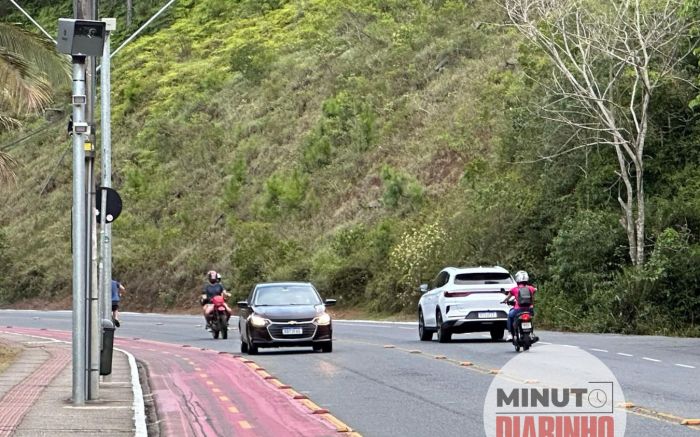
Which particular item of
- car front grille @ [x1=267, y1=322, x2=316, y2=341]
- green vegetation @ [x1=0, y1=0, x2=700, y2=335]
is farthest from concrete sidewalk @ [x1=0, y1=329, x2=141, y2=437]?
green vegetation @ [x1=0, y1=0, x2=700, y2=335]

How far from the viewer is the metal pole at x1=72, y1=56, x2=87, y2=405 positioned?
710 inches

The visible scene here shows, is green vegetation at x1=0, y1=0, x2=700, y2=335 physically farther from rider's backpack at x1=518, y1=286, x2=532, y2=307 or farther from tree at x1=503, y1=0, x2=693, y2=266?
rider's backpack at x1=518, y1=286, x2=532, y2=307

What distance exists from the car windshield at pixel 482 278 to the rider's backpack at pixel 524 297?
4380 mm

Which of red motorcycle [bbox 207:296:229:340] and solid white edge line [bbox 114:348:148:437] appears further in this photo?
red motorcycle [bbox 207:296:229:340]

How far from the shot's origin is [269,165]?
Answer: 6931cm

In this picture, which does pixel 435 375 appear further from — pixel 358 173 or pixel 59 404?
pixel 358 173

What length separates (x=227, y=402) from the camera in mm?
18328

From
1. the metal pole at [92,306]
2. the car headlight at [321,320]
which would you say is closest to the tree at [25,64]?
the car headlight at [321,320]

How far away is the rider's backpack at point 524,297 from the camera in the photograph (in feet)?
87.0

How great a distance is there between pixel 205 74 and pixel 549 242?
149ft

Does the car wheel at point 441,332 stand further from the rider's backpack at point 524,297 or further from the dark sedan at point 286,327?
the rider's backpack at point 524,297

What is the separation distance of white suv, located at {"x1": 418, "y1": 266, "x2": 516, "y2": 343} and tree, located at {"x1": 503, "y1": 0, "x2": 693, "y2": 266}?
6.80 metres

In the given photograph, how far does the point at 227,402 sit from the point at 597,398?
4908 millimetres

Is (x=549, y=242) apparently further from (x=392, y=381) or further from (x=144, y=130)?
(x=144, y=130)
